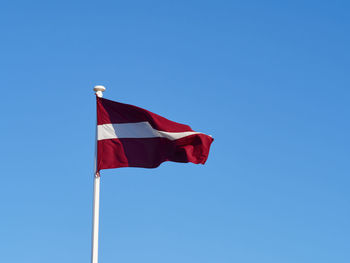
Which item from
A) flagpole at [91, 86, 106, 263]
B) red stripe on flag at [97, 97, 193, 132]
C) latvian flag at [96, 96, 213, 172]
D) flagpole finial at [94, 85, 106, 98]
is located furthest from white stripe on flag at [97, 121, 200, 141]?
flagpole at [91, 86, 106, 263]

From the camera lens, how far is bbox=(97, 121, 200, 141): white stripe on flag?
2028 centimetres

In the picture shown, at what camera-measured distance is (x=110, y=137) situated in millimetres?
20188

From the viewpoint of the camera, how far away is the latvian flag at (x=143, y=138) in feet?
65.9

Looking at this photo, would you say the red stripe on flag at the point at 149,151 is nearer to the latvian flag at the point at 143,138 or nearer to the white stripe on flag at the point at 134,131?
the latvian flag at the point at 143,138

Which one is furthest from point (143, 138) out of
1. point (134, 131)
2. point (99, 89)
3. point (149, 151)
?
point (99, 89)

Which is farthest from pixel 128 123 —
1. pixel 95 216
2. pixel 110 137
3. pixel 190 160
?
pixel 95 216

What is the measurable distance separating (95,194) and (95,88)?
385 centimetres

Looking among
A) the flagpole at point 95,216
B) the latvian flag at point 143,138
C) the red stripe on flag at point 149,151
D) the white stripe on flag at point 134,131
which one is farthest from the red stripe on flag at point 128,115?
the flagpole at point 95,216

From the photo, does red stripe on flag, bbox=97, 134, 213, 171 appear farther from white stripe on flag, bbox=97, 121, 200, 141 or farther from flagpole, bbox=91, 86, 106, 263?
flagpole, bbox=91, 86, 106, 263

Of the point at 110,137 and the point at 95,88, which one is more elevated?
the point at 95,88

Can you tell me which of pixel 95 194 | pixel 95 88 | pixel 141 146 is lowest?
pixel 95 194

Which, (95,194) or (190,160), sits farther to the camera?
(190,160)

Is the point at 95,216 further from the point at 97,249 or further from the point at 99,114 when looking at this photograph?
the point at 99,114

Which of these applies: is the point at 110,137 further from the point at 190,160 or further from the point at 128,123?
the point at 190,160
